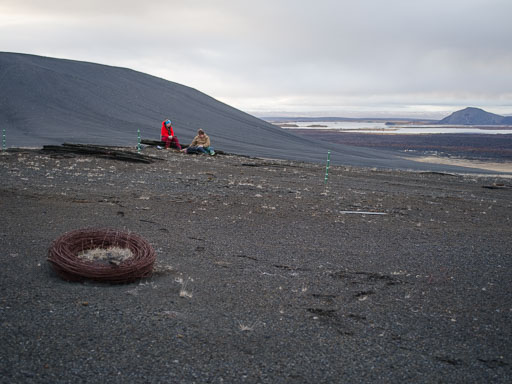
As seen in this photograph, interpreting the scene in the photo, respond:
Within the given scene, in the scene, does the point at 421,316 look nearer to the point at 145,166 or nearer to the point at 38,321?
the point at 38,321

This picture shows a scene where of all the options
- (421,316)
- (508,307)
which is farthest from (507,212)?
(421,316)

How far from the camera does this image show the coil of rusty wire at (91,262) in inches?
209

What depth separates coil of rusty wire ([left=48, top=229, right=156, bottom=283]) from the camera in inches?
209

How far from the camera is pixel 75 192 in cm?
1093

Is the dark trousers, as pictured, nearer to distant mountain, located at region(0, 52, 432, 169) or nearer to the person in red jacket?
the person in red jacket

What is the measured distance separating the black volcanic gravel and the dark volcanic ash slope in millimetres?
17637

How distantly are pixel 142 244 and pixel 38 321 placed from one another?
203 centimetres

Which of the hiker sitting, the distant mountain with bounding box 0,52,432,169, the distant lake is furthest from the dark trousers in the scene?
the distant lake

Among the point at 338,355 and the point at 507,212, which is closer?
the point at 338,355

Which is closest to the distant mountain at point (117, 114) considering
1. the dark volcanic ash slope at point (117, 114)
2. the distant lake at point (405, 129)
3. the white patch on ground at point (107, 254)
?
the dark volcanic ash slope at point (117, 114)

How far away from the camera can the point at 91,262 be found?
5.76 m

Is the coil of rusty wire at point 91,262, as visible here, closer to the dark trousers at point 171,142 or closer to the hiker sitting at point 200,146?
the hiker sitting at point 200,146

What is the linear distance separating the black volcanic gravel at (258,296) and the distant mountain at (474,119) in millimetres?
188672

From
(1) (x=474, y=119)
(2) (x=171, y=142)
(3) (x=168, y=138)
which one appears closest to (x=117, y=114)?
(2) (x=171, y=142)
